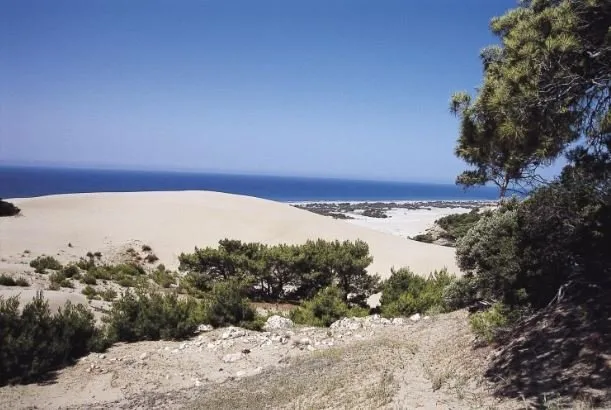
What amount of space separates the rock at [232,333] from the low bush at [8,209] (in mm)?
27614

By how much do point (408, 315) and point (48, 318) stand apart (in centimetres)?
939

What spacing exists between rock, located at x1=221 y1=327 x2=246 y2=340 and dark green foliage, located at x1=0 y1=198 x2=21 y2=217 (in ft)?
90.6

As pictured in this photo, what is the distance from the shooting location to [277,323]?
40.5ft

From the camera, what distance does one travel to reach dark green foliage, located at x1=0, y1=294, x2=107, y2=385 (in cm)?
871

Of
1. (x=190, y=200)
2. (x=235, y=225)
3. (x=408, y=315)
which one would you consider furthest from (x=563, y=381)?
(x=190, y=200)

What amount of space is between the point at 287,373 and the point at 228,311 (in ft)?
15.0

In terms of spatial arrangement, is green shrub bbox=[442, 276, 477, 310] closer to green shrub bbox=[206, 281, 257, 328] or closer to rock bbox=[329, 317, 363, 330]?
rock bbox=[329, 317, 363, 330]

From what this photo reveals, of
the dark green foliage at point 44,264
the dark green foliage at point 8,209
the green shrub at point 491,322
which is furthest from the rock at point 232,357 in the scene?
the dark green foliage at point 8,209

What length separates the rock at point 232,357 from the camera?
372 inches

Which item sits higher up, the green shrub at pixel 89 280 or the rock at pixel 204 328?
the rock at pixel 204 328

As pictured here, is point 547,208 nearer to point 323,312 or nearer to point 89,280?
point 323,312

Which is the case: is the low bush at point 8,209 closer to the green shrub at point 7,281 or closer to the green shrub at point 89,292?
the green shrub at point 7,281

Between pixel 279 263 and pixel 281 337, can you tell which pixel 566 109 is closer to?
pixel 281 337

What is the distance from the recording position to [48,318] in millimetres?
10023
